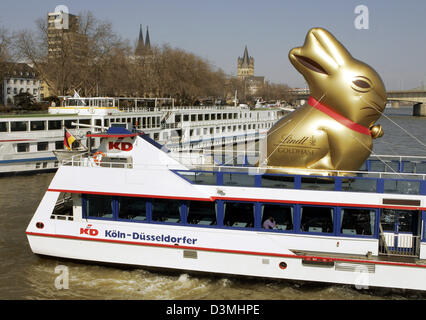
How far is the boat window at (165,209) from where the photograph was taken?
454 inches

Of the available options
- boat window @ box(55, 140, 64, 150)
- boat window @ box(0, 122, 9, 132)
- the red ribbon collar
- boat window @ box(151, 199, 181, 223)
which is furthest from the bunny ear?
boat window @ box(0, 122, 9, 132)

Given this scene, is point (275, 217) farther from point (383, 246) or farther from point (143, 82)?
point (143, 82)

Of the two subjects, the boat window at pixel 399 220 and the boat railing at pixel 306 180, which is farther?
the boat window at pixel 399 220

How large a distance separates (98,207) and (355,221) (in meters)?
6.87

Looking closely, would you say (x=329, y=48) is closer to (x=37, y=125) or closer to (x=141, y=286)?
(x=141, y=286)

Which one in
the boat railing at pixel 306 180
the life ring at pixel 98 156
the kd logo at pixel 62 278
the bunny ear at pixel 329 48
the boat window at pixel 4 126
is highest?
the bunny ear at pixel 329 48

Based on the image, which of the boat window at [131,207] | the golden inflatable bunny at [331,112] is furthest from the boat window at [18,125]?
the golden inflatable bunny at [331,112]

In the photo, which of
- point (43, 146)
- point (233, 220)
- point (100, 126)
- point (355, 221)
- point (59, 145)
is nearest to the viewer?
point (355, 221)

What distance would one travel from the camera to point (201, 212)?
11492 mm

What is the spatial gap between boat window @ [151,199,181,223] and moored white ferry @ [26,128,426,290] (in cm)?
3

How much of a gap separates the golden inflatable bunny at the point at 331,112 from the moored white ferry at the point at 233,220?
61 cm

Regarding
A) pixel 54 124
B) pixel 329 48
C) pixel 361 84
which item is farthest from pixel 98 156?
pixel 54 124

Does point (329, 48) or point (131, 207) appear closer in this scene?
point (329, 48)

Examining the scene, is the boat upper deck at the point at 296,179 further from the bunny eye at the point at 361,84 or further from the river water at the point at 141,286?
the bunny eye at the point at 361,84
